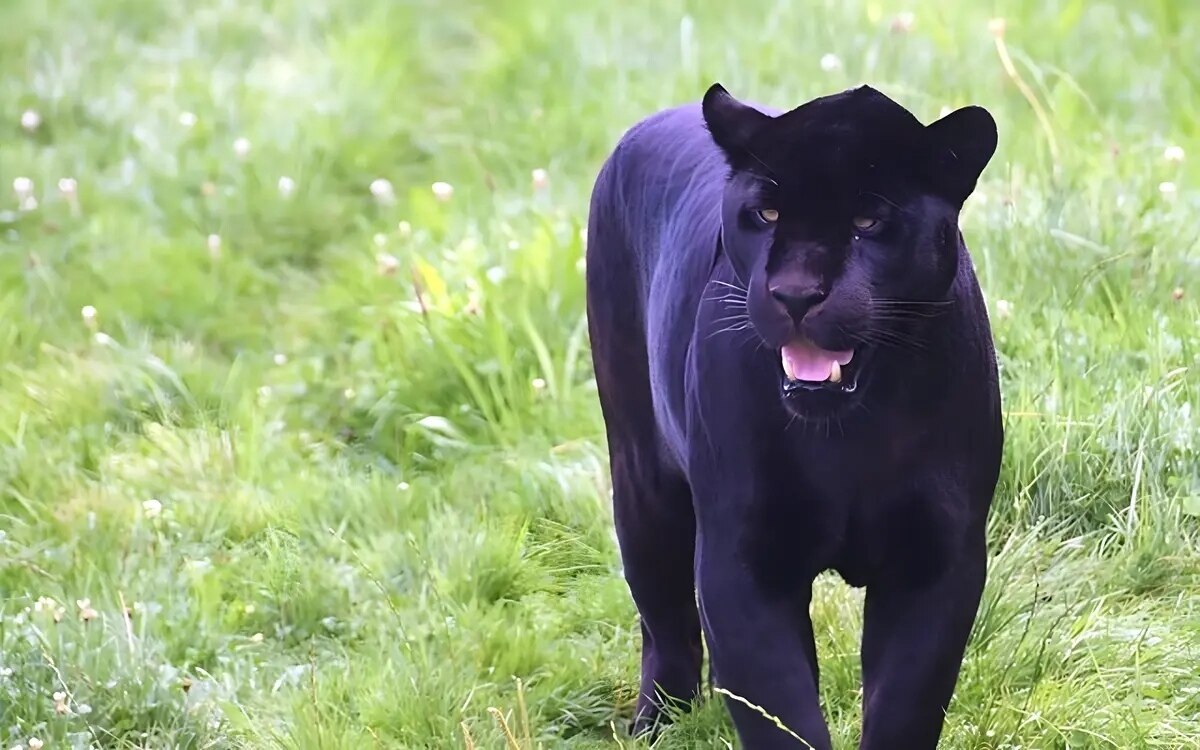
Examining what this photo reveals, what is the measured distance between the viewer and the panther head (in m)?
2.16

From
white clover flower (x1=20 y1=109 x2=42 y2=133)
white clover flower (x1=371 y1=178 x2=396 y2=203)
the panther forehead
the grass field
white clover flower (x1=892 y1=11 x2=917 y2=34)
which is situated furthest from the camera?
white clover flower (x1=20 y1=109 x2=42 y2=133)

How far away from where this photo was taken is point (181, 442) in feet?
14.9

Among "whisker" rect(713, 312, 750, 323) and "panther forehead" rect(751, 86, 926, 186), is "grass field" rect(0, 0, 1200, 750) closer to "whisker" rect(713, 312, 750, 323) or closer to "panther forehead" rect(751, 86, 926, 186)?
"whisker" rect(713, 312, 750, 323)

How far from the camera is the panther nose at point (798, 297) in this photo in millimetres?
2166

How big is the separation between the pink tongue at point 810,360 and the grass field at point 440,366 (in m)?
0.79

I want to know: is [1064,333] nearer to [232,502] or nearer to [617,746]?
[617,746]

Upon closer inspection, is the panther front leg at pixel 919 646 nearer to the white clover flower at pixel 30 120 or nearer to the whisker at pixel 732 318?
the whisker at pixel 732 318

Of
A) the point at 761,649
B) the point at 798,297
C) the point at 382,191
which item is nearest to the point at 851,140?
the point at 798,297

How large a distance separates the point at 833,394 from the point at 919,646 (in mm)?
414

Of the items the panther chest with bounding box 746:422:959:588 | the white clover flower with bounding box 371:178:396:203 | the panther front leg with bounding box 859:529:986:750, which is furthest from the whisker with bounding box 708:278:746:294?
the white clover flower with bounding box 371:178:396:203

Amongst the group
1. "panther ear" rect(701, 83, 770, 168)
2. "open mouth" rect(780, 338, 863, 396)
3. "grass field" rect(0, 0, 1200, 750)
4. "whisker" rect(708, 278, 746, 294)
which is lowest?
"grass field" rect(0, 0, 1200, 750)

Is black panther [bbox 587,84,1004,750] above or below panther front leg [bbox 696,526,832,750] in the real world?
above

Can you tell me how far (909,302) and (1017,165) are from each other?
9.51ft

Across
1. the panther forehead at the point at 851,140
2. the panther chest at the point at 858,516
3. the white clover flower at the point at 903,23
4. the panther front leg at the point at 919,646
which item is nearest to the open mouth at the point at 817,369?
the panther chest at the point at 858,516
